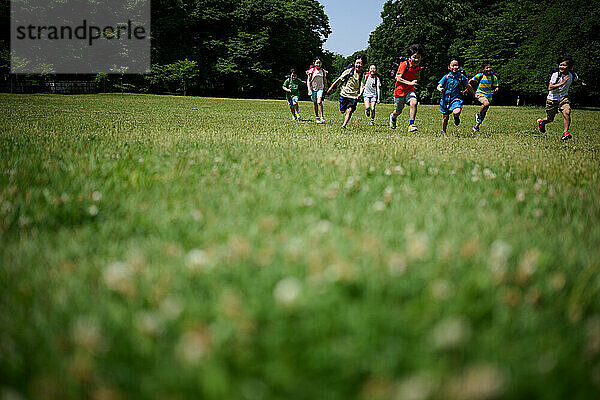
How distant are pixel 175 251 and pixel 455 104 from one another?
1082 cm

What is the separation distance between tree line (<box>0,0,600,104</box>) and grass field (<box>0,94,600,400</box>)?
5616 cm

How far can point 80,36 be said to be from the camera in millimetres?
53438

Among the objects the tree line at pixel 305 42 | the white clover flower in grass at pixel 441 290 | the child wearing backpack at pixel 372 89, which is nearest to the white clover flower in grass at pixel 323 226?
the white clover flower in grass at pixel 441 290

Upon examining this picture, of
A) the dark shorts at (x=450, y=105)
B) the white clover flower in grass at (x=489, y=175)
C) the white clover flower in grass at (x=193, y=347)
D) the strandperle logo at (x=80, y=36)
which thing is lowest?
the white clover flower in grass at (x=193, y=347)

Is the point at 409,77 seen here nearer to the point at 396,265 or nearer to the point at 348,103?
the point at 348,103

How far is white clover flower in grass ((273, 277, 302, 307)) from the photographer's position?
1.57 m

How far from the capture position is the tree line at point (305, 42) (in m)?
50.3

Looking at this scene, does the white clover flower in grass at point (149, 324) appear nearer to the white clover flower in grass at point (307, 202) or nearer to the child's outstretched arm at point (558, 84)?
the white clover flower in grass at point (307, 202)

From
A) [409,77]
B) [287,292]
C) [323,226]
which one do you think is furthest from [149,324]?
[409,77]

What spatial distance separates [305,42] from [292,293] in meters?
71.4

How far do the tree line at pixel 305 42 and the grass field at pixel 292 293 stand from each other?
5616 centimetres

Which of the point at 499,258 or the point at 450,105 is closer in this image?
the point at 499,258

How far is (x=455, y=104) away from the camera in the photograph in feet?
35.3

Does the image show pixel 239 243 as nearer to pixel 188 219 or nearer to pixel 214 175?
pixel 188 219
